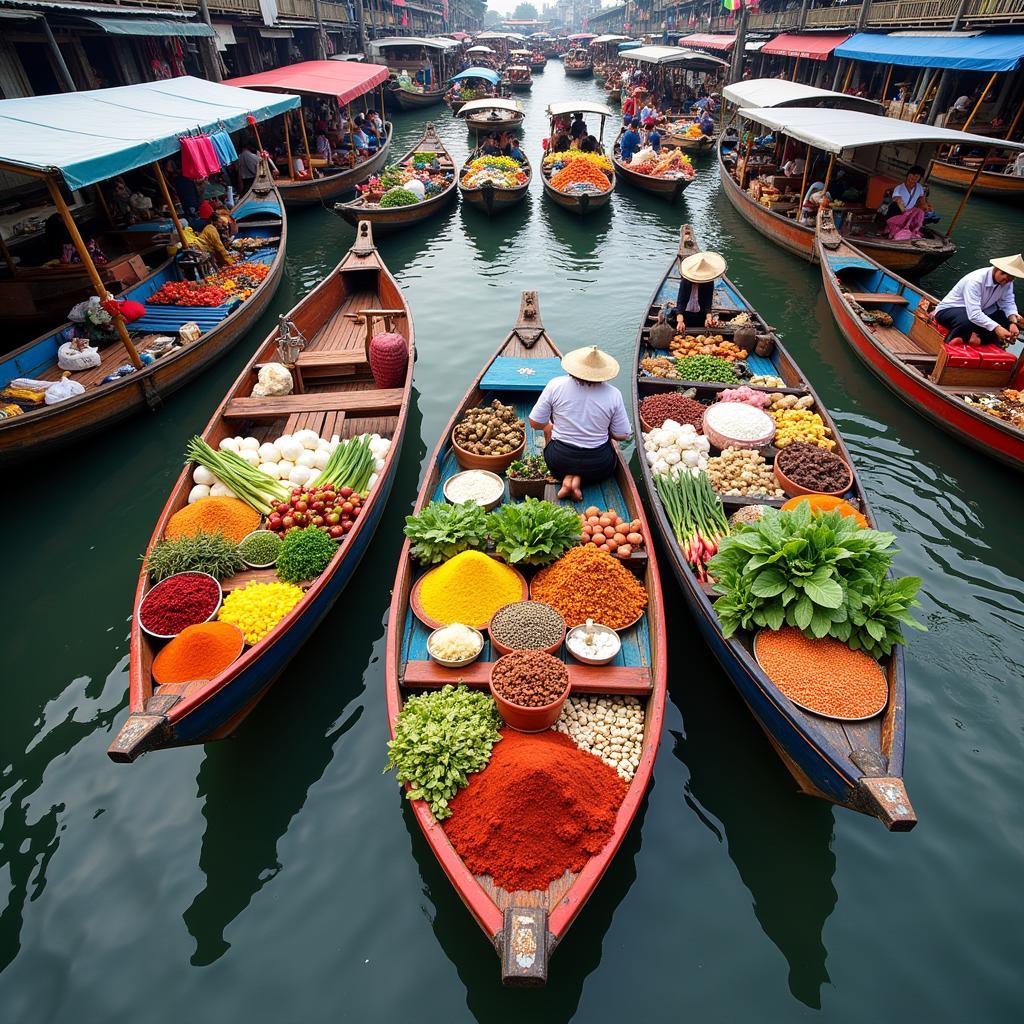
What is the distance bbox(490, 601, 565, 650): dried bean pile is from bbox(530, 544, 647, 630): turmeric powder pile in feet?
0.68

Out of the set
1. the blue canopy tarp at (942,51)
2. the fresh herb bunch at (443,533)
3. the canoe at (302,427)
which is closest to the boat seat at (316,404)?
the canoe at (302,427)

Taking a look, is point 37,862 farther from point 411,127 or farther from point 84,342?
point 411,127

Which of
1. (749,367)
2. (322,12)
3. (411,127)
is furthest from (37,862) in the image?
(322,12)

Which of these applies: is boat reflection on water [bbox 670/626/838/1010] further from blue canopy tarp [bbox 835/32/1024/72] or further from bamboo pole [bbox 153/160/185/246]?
blue canopy tarp [bbox 835/32/1024/72]

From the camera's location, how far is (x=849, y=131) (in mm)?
13430

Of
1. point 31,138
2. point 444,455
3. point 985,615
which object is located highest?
point 31,138

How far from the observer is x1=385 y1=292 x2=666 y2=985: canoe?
3090 millimetres

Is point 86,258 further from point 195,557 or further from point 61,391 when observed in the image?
point 195,557

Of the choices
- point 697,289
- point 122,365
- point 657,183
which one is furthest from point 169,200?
point 657,183

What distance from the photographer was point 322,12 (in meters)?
33.3

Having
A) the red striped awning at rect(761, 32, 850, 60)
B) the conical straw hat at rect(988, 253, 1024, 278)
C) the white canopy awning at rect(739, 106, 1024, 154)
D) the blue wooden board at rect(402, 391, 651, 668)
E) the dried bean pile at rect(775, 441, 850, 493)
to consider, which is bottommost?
the blue wooden board at rect(402, 391, 651, 668)

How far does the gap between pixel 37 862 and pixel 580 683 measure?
4.39m

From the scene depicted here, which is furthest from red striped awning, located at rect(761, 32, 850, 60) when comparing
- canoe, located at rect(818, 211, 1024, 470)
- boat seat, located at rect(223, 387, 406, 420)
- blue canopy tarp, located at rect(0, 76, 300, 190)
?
boat seat, located at rect(223, 387, 406, 420)

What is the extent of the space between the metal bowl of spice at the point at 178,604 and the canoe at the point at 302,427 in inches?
4.9
